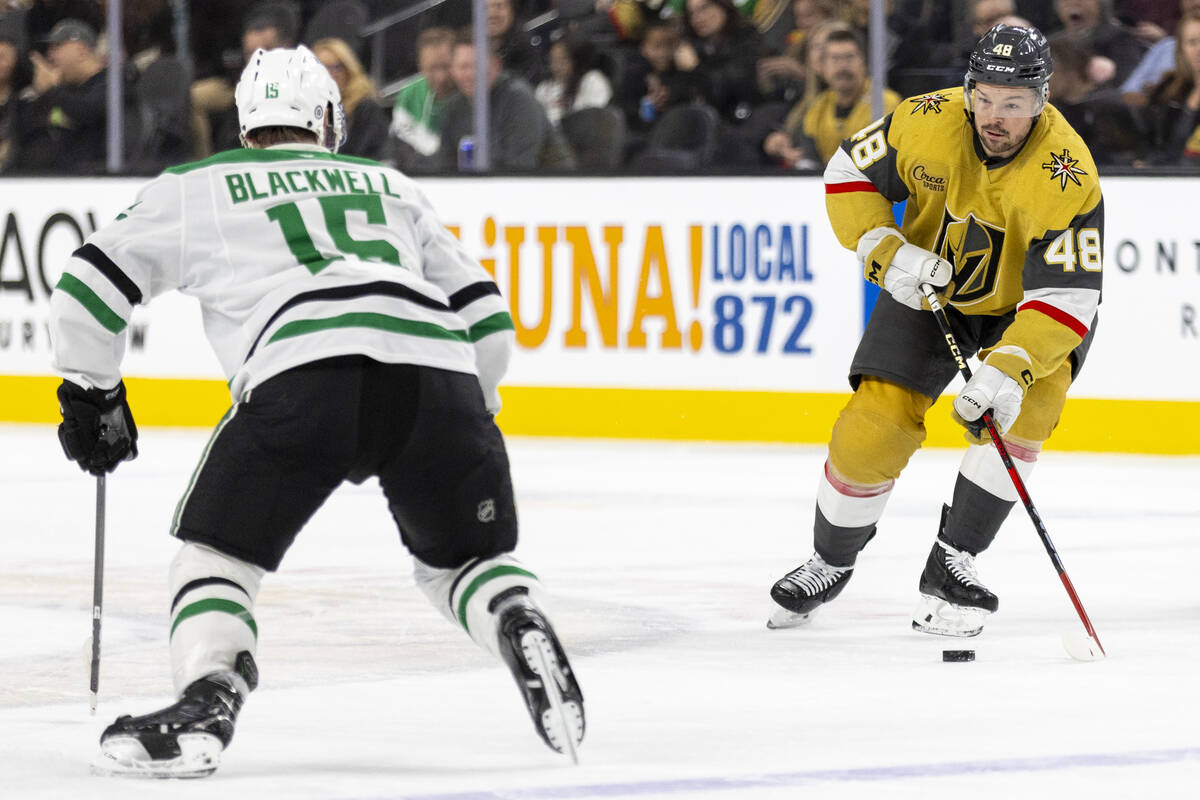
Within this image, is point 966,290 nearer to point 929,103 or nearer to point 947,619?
point 929,103

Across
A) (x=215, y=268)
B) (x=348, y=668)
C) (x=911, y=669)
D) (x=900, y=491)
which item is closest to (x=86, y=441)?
(x=215, y=268)

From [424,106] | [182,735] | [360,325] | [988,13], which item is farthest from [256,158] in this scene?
[424,106]

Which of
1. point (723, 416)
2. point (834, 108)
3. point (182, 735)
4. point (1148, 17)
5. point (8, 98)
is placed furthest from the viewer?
point (8, 98)

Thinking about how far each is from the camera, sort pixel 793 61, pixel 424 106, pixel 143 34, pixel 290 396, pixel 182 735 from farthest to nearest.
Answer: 1. pixel 143 34
2. pixel 424 106
3. pixel 793 61
4. pixel 290 396
5. pixel 182 735

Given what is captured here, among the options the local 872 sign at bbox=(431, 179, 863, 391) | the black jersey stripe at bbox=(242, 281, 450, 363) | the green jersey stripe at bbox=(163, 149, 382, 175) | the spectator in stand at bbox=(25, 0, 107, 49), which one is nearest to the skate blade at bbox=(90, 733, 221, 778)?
the black jersey stripe at bbox=(242, 281, 450, 363)

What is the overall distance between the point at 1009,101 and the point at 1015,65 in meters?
0.07

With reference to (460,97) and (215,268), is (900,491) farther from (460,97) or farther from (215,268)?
(215,268)

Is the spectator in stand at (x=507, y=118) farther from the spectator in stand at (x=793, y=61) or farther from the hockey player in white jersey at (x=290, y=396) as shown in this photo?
the hockey player in white jersey at (x=290, y=396)

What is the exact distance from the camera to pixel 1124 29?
7.84 metres

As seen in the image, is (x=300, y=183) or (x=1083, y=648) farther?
(x=1083, y=648)

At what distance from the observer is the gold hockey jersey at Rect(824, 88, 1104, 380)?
14.3 feet

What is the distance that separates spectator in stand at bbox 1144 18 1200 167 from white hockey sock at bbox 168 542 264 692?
533 cm

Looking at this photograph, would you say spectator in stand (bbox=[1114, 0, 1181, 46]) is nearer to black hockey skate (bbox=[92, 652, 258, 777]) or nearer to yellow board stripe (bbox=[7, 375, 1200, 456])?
yellow board stripe (bbox=[7, 375, 1200, 456])

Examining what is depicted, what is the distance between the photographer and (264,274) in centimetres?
325
